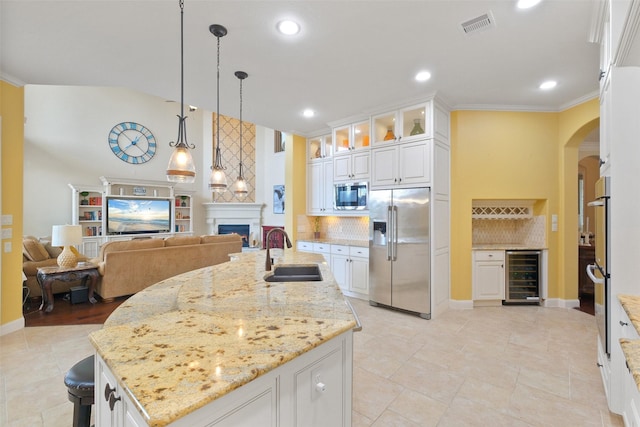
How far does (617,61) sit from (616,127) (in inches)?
16.0

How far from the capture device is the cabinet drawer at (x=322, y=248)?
16.0ft

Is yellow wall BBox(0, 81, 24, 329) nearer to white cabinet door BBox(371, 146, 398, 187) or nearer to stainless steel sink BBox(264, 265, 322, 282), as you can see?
stainless steel sink BBox(264, 265, 322, 282)

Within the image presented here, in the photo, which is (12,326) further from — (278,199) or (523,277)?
(523,277)

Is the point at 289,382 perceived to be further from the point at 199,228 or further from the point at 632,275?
the point at 199,228

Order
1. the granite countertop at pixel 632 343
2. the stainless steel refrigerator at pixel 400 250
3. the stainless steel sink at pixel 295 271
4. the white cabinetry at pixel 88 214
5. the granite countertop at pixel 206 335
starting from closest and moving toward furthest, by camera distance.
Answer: the granite countertop at pixel 206 335 → the granite countertop at pixel 632 343 → the stainless steel sink at pixel 295 271 → the stainless steel refrigerator at pixel 400 250 → the white cabinetry at pixel 88 214

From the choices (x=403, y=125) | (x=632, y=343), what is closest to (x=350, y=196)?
(x=403, y=125)

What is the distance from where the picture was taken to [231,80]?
3260mm

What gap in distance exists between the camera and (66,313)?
3.81 meters

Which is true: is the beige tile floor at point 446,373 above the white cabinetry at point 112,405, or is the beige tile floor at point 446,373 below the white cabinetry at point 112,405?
below

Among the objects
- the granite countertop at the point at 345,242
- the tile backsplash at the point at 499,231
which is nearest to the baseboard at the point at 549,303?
the tile backsplash at the point at 499,231

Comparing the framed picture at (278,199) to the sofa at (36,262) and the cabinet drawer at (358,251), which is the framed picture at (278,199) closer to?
the cabinet drawer at (358,251)

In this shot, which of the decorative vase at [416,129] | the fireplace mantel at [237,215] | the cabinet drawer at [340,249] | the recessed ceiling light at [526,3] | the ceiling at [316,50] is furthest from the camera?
the fireplace mantel at [237,215]

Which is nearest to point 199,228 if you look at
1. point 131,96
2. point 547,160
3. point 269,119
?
point 131,96

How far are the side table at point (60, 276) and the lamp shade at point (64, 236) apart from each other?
0.35m
